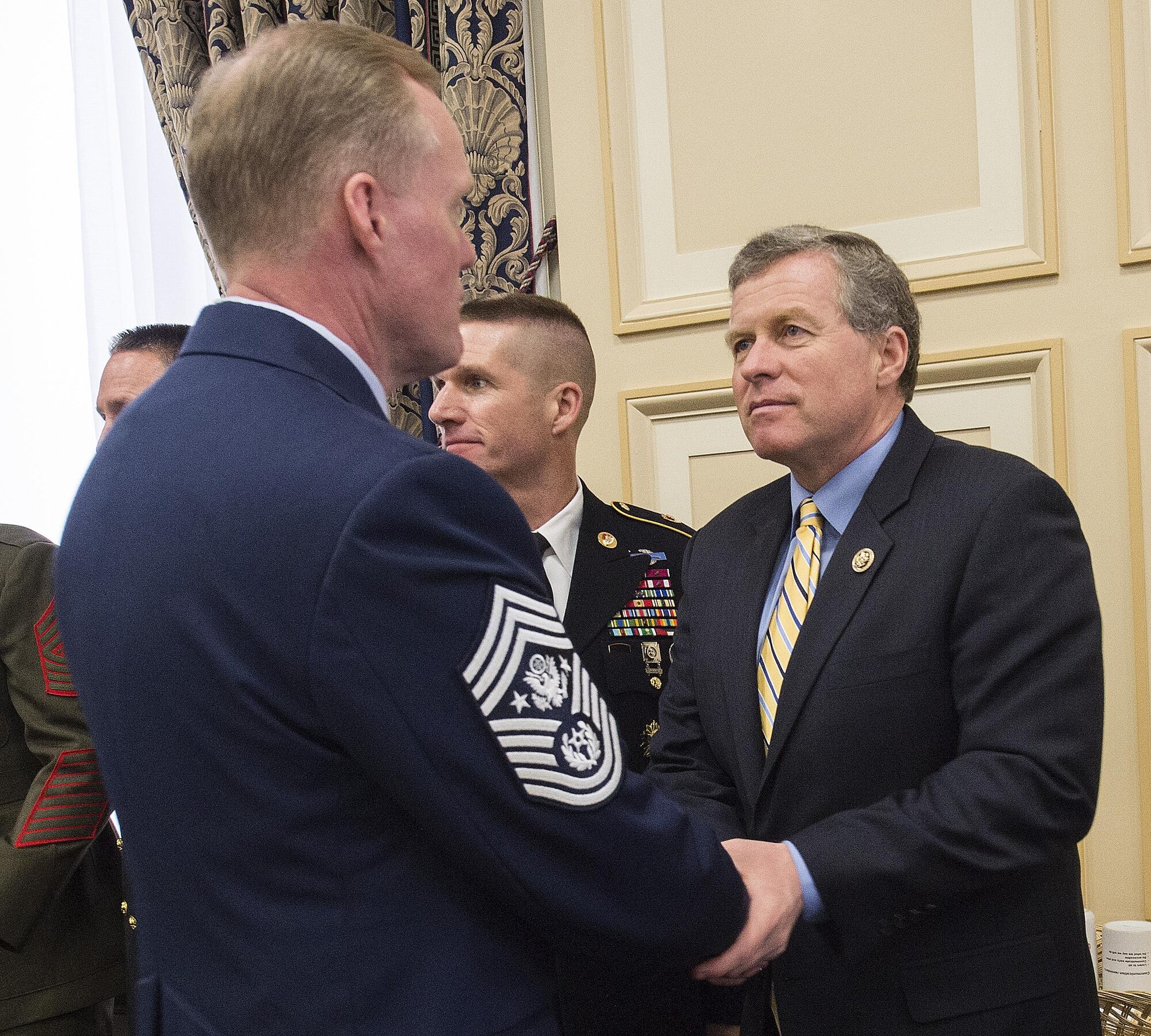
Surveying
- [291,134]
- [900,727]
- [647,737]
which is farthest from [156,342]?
[900,727]

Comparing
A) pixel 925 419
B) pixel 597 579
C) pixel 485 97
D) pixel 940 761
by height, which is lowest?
pixel 940 761

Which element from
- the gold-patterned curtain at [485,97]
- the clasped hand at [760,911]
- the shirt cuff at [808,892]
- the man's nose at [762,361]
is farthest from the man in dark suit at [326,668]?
the gold-patterned curtain at [485,97]

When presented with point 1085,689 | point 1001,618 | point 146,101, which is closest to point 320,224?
point 1001,618

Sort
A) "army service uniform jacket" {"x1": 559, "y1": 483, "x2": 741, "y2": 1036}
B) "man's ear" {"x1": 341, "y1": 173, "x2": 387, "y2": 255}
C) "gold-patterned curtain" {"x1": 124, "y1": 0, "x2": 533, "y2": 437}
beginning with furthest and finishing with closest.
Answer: "gold-patterned curtain" {"x1": 124, "y1": 0, "x2": 533, "y2": 437}, "army service uniform jacket" {"x1": 559, "y1": 483, "x2": 741, "y2": 1036}, "man's ear" {"x1": 341, "y1": 173, "x2": 387, "y2": 255}

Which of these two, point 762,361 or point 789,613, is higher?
point 762,361

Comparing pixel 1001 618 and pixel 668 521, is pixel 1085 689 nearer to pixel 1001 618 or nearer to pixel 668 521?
pixel 1001 618

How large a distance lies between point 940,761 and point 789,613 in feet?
0.95

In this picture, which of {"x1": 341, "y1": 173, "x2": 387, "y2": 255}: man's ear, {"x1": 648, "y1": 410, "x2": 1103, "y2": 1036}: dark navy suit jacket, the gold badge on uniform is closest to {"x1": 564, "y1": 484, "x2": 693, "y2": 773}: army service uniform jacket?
the gold badge on uniform

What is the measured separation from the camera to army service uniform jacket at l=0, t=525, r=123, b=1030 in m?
2.08

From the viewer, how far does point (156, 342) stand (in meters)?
2.66

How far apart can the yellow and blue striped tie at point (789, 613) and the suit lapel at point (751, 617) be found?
19mm

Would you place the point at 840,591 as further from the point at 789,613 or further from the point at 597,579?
the point at 597,579

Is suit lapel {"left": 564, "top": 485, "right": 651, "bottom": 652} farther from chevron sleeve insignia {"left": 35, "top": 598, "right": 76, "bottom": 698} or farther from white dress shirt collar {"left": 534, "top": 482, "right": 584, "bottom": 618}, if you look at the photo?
chevron sleeve insignia {"left": 35, "top": 598, "right": 76, "bottom": 698}

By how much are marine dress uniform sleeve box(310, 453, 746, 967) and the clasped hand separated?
0.22 meters
